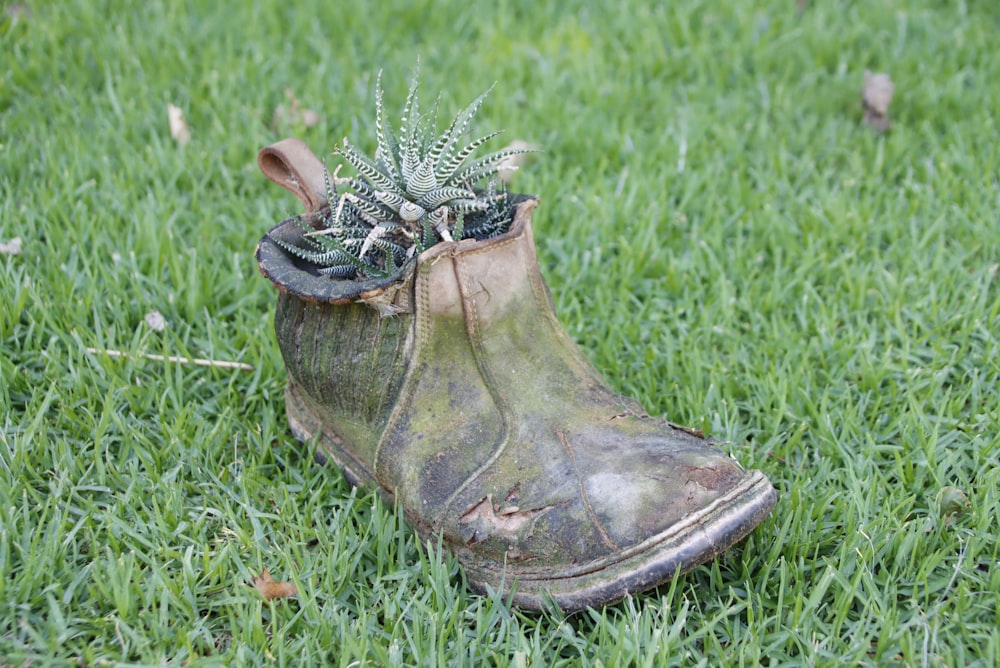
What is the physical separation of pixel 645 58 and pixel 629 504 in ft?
8.20

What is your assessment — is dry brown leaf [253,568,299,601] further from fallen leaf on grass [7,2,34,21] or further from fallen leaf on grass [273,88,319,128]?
fallen leaf on grass [7,2,34,21]

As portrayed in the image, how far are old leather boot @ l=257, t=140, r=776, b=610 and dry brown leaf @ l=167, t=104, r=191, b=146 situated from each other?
4.51 feet

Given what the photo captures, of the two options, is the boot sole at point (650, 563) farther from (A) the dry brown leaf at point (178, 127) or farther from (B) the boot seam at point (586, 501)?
(A) the dry brown leaf at point (178, 127)

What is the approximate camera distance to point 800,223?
3.03 m

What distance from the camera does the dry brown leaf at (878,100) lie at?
3457 millimetres

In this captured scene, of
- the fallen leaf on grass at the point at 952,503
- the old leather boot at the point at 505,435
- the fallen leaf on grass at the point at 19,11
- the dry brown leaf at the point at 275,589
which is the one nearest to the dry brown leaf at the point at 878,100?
the fallen leaf on grass at the point at 952,503

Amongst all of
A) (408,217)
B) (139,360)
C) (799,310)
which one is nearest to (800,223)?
(799,310)

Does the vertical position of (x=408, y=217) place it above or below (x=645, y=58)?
above

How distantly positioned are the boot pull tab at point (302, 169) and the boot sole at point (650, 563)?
872 millimetres

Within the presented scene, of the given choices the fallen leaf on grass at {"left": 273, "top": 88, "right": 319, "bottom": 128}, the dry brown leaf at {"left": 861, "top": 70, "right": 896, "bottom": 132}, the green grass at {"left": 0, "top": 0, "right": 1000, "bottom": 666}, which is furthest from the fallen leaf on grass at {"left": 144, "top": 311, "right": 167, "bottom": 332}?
the dry brown leaf at {"left": 861, "top": 70, "right": 896, "bottom": 132}

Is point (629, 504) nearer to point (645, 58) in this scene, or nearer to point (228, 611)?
point (228, 611)

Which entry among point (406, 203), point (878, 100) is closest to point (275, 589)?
point (406, 203)

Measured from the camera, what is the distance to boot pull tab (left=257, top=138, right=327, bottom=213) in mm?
2135

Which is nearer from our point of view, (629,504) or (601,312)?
(629,504)
